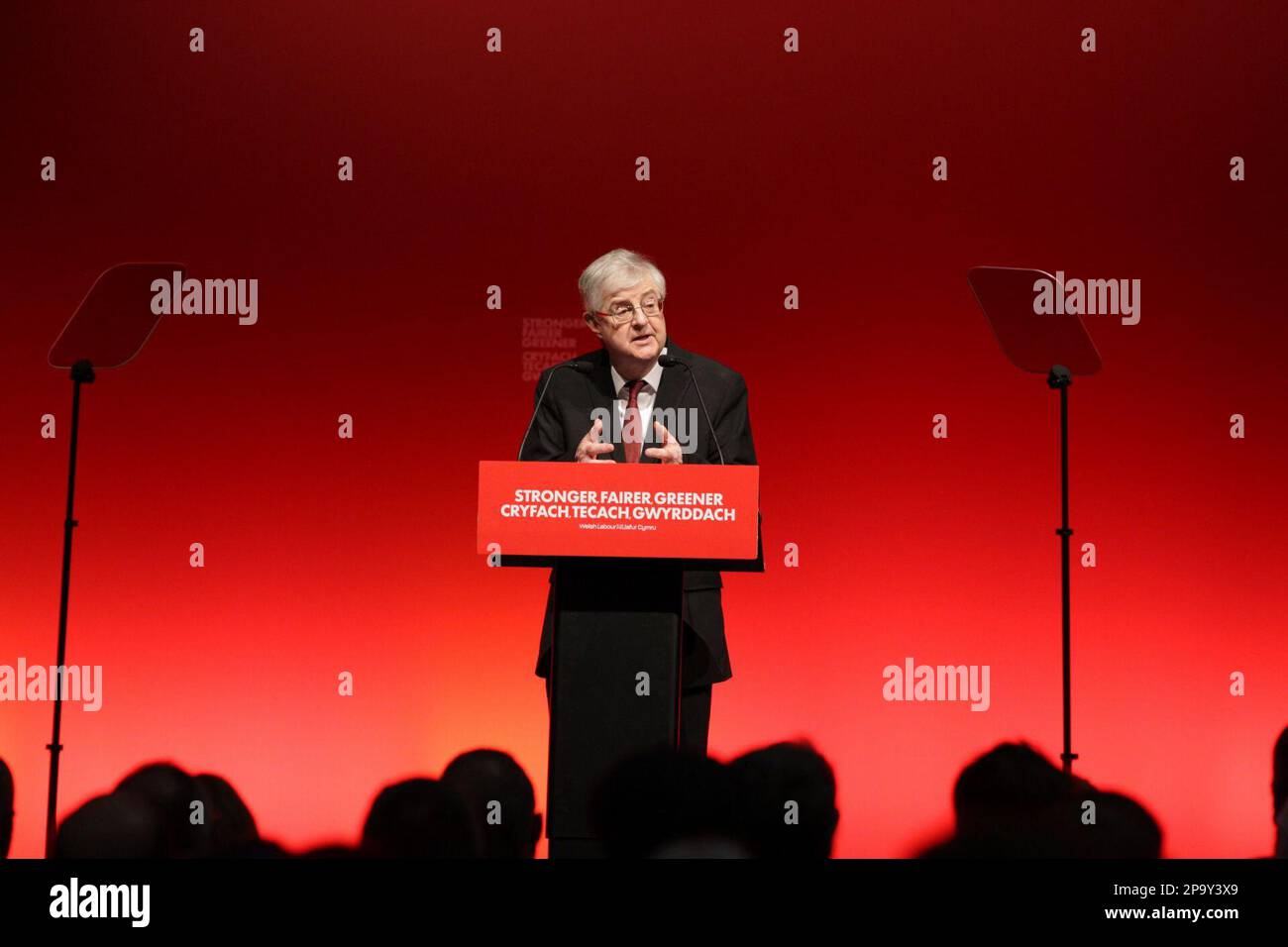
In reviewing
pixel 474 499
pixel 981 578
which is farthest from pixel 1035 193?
pixel 474 499

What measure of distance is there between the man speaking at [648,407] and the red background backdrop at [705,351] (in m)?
1.15

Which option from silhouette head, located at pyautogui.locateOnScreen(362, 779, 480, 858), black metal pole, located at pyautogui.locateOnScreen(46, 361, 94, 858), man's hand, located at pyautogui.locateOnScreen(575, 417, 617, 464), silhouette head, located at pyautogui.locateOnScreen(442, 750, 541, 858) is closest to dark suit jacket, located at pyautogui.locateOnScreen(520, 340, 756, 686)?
man's hand, located at pyautogui.locateOnScreen(575, 417, 617, 464)

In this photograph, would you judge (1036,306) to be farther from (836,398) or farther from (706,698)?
(706,698)

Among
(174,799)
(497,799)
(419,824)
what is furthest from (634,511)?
(174,799)

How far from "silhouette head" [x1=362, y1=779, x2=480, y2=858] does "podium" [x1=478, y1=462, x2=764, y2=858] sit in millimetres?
848

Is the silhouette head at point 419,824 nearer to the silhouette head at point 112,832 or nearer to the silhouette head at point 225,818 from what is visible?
the silhouette head at point 225,818

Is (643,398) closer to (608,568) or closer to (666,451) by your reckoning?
(666,451)

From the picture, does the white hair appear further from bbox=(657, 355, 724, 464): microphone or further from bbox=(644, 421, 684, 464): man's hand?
bbox=(644, 421, 684, 464): man's hand

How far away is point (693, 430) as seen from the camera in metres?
3.24

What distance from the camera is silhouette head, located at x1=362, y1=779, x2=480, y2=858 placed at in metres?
3.61

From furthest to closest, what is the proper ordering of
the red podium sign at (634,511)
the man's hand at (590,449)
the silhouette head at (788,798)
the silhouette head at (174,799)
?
1. the silhouette head at (174,799)
2. the silhouette head at (788,798)
3. the man's hand at (590,449)
4. the red podium sign at (634,511)

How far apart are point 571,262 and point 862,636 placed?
1.56 metres

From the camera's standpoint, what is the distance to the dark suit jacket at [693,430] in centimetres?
323

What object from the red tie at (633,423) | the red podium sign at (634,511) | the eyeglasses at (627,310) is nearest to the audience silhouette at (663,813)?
the red podium sign at (634,511)
